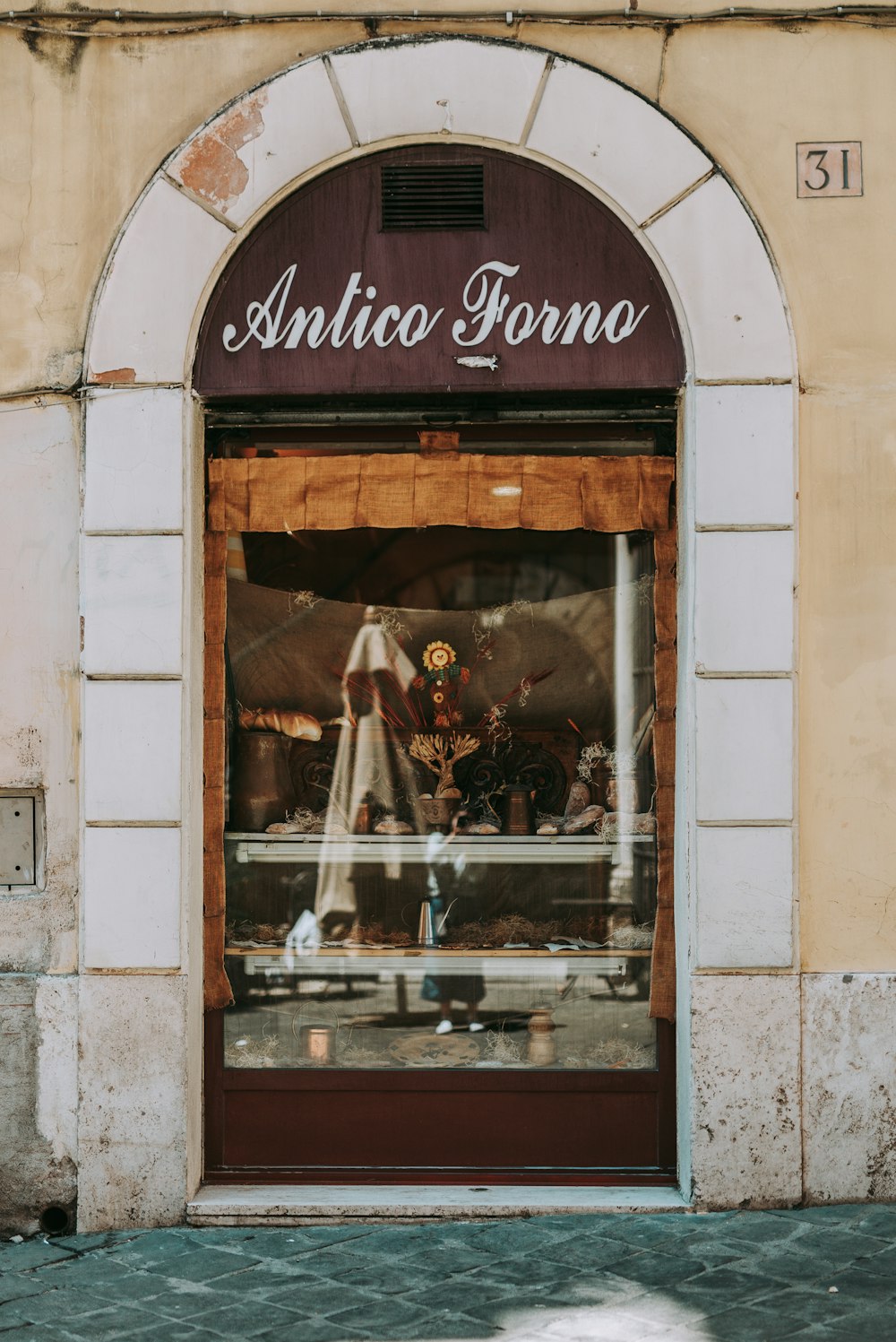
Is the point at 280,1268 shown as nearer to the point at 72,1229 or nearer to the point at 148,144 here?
the point at 72,1229

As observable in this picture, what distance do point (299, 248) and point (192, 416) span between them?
766 mm

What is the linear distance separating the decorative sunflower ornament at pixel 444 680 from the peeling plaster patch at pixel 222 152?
1991mm

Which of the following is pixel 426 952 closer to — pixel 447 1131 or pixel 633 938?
pixel 447 1131

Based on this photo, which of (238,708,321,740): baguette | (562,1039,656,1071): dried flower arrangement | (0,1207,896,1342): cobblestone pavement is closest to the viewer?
(0,1207,896,1342): cobblestone pavement

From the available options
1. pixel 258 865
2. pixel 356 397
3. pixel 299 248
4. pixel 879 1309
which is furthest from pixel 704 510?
pixel 879 1309

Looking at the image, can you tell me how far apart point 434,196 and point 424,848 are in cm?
260

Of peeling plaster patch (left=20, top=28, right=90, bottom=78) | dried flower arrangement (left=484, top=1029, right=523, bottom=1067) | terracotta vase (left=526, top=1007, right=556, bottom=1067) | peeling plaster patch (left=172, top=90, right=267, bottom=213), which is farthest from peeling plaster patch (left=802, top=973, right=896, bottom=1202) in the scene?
peeling plaster patch (left=20, top=28, right=90, bottom=78)

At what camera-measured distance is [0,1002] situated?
516 centimetres

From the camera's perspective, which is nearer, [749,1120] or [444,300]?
[749,1120]

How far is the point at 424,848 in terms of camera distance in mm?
5770

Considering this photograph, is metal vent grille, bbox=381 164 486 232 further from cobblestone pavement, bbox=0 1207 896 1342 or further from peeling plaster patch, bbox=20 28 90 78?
cobblestone pavement, bbox=0 1207 896 1342

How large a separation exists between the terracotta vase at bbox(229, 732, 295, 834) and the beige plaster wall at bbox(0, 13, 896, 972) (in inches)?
64.6

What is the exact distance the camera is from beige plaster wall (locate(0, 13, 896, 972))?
5.20 meters

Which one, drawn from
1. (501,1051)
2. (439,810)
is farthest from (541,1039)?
(439,810)
